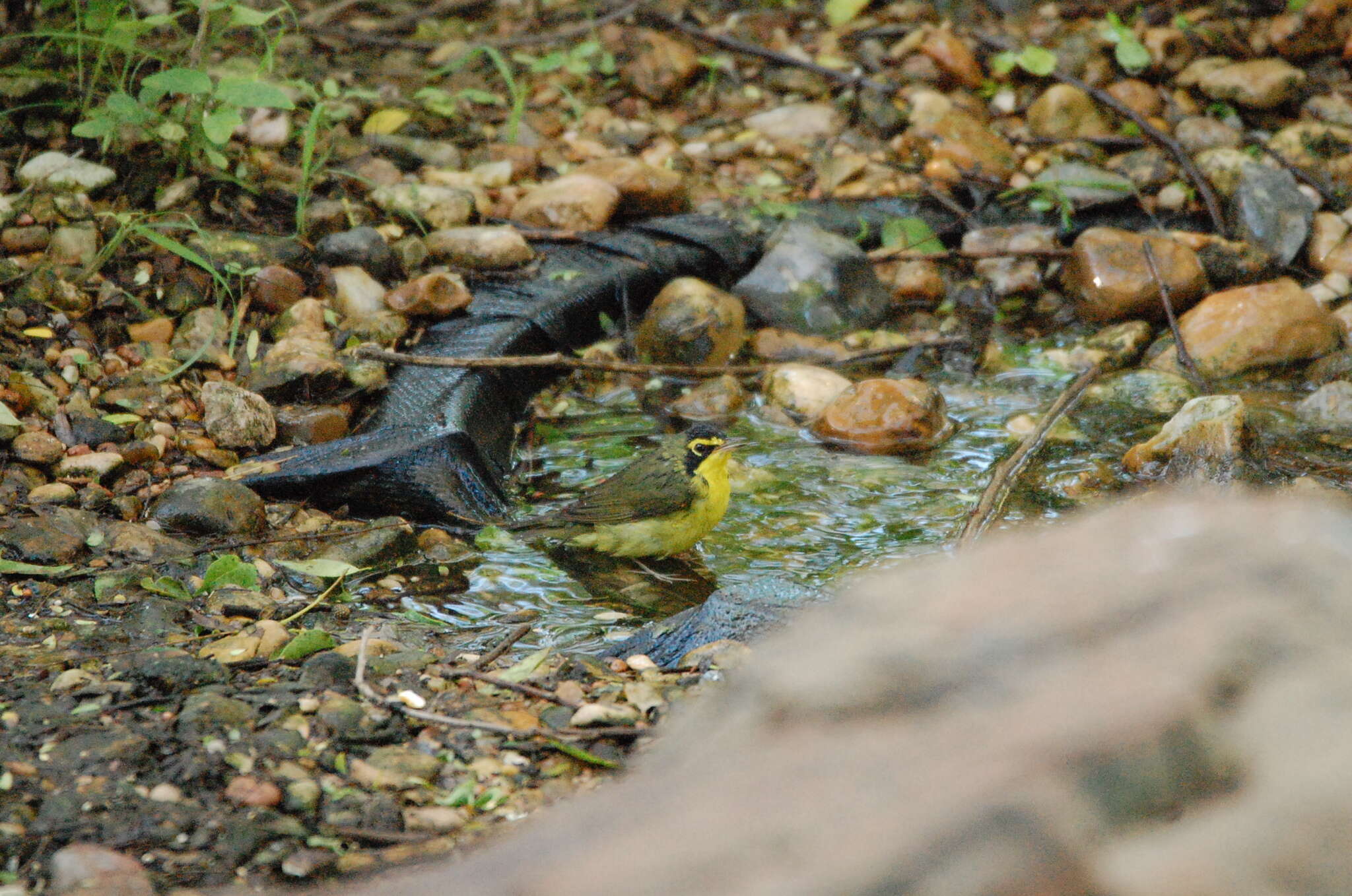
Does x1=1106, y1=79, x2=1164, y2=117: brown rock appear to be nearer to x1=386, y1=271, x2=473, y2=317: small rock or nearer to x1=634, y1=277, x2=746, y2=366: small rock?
x1=634, y1=277, x2=746, y2=366: small rock

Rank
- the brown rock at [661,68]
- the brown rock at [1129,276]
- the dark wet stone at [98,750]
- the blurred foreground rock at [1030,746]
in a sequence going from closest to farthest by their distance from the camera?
the blurred foreground rock at [1030,746]
the dark wet stone at [98,750]
the brown rock at [1129,276]
the brown rock at [661,68]

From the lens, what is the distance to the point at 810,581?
14.8 feet

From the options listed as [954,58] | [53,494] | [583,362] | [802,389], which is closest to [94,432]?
[53,494]

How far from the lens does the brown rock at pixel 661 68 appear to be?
8688mm

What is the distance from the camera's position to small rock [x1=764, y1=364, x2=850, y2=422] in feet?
19.8

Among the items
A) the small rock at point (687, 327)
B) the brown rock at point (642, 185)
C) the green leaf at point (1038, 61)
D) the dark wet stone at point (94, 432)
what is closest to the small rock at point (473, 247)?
the small rock at point (687, 327)

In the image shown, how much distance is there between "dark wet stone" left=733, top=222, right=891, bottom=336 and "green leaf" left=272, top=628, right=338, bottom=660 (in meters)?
4.05

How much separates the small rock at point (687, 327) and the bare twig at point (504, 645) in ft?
9.23

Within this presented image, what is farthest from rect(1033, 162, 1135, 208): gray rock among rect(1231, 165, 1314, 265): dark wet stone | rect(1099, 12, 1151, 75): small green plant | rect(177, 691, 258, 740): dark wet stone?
rect(177, 691, 258, 740): dark wet stone

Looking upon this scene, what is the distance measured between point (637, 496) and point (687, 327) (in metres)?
1.75

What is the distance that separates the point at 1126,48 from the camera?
27.4 ft

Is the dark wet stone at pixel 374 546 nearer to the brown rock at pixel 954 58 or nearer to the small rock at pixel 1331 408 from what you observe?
the small rock at pixel 1331 408

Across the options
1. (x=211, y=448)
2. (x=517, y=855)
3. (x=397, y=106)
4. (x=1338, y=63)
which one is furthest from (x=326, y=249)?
(x=1338, y=63)

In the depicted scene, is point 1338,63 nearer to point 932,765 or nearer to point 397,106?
point 397,106
